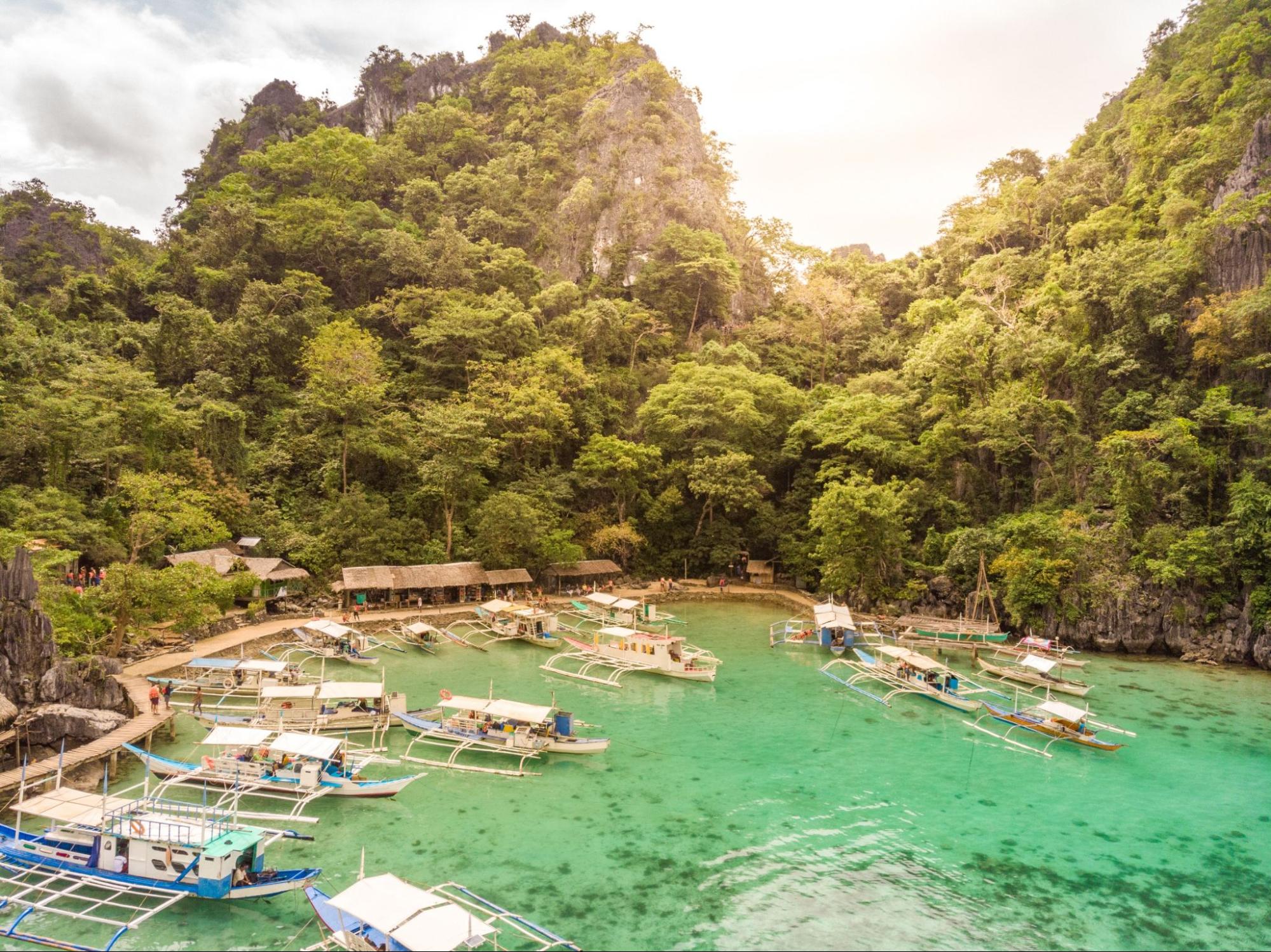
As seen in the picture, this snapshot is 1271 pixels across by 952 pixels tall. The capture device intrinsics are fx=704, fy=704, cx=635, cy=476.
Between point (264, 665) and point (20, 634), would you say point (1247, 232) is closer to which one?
point (264, 665)

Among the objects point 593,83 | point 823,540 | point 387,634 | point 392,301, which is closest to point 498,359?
point 392,301

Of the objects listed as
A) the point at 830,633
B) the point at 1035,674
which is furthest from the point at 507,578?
the point at 1035,674

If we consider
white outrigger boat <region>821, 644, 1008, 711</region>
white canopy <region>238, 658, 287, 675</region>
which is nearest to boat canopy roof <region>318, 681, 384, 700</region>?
white canopy <region>238, 658, 287, 675</region>

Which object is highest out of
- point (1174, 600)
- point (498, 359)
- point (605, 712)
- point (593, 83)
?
point (593, 83)

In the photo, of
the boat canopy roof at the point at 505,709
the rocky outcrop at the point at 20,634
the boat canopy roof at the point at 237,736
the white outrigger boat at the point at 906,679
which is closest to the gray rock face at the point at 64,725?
the rocky outcrop at the point at 20,634

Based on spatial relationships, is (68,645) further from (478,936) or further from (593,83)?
(593,83)

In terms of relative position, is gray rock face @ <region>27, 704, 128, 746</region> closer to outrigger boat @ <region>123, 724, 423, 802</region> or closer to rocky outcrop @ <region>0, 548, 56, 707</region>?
rocky outcrop @ <region>0, 548, 56, 707</region>

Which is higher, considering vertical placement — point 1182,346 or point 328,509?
point 1182,346

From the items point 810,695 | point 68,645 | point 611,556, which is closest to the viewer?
point 68,645
